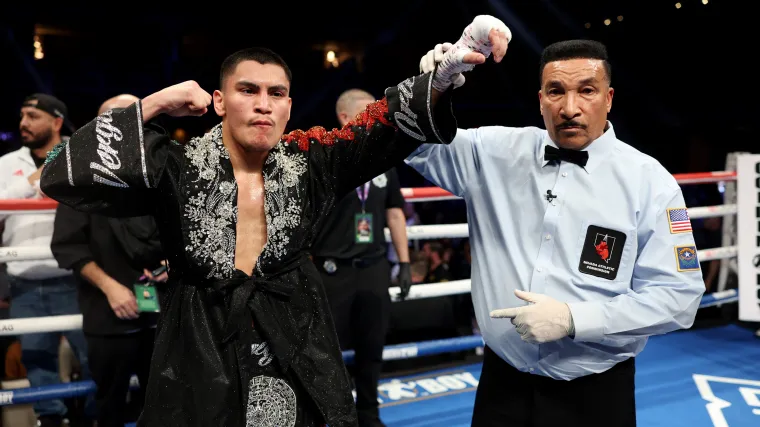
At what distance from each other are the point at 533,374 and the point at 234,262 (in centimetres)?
89

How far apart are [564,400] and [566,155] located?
27.4 inches

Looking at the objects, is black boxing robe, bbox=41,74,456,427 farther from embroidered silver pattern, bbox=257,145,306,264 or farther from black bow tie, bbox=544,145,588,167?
black bow tie, bbox=544,145,588,167

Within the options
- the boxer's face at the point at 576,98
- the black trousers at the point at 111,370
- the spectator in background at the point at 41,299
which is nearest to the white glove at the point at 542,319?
the boxer's face at the point at 576,98

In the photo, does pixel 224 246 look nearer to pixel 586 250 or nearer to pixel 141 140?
pixel 141 140

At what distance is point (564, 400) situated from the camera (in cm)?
164

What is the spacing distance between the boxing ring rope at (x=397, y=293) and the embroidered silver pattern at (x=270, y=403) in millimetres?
1304

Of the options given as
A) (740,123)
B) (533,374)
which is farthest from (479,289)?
(740,123)

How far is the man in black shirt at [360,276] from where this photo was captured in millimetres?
2768

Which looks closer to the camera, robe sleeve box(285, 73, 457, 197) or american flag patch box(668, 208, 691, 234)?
robe sleeve box(285, 73, 457, 197)

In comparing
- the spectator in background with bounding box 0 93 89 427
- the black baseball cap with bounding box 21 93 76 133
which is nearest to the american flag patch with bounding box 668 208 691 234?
the spectator in background with bounding box 0 93 89 427

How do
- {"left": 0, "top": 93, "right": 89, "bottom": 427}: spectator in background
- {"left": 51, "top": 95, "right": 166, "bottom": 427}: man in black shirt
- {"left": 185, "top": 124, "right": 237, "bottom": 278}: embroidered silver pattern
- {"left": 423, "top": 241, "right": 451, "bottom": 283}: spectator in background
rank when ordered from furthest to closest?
{"left": 423, "top": 241, "right": 451, "bottom": 283}: spectator in background, {"left": 0, "top": 93, "right": 89, "bottom": 427}: spectator in background, {"left": 51, "top": 95, "right": 166, "bottom": 427}: man in black shirt, {"left": 185, "top": 124, "right": 237, "bottom": 278}: embroidered silver pattern

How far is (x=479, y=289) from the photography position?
70.3 inches

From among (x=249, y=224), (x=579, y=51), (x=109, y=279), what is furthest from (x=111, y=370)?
(x=579, y=51)

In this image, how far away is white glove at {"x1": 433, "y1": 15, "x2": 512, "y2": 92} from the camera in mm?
1339
